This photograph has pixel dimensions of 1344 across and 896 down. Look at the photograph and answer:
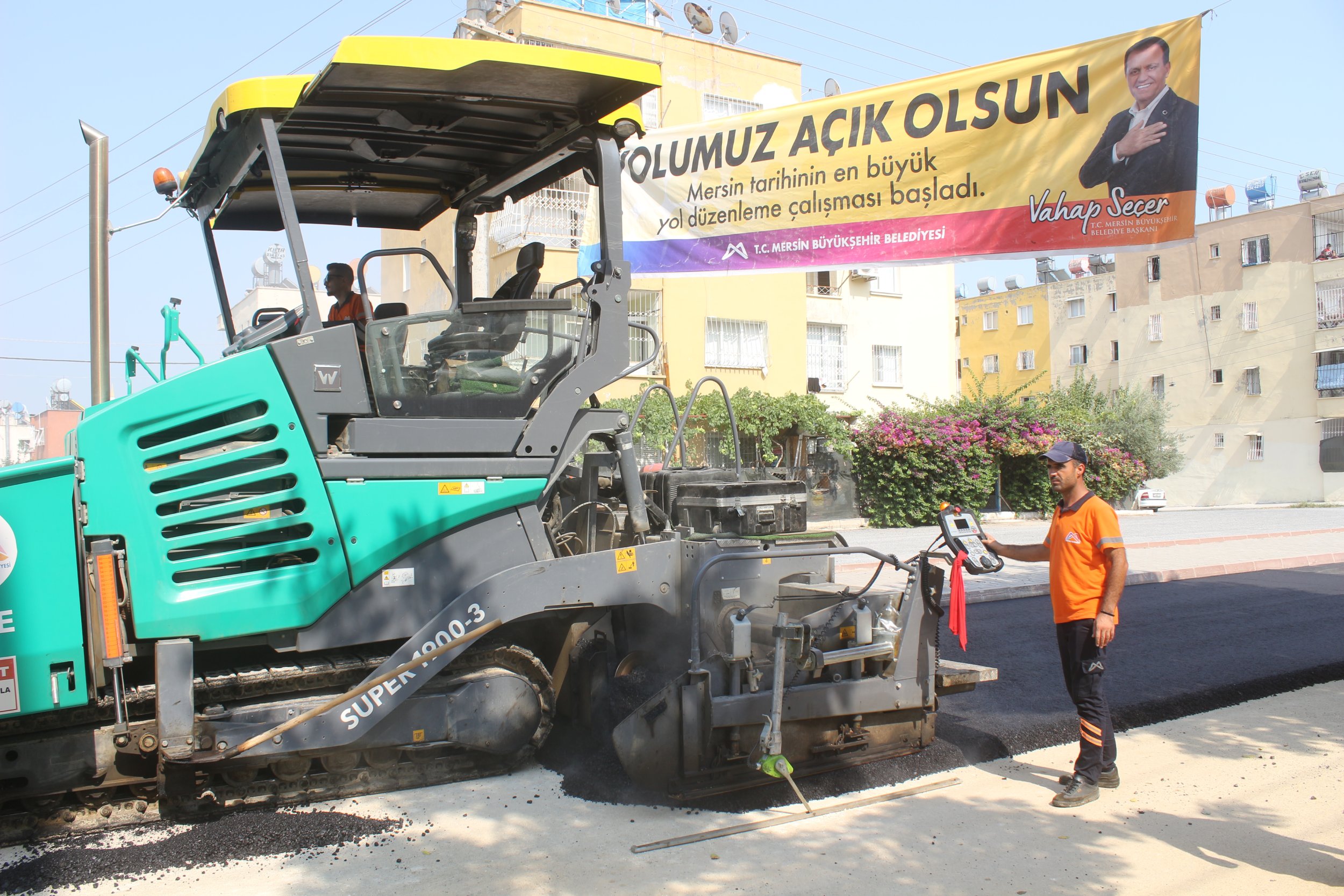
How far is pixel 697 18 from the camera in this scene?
2306 centimetres

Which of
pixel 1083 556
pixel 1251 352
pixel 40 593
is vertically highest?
pixel 1251 352

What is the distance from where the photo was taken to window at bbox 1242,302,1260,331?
39.0 m

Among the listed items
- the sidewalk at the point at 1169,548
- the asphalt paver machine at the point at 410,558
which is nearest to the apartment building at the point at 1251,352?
the sidewalk at the point at 1169,548

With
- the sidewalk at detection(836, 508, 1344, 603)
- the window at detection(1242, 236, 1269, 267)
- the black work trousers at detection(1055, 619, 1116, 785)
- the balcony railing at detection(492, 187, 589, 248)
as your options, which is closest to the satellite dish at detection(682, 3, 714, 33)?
the balcony railing at detection(492, 187, 589, 248)

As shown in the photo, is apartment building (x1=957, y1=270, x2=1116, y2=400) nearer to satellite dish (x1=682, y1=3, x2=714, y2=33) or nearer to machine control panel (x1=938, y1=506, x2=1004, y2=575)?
satellite dish (x1=682, y1=3, x2=714, y2=33)

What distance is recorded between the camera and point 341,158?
5188 mm

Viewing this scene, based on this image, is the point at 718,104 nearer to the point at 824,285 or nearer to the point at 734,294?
the point at 734,294

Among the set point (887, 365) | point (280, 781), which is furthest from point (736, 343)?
point (280, 781)

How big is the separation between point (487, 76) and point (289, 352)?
1.47m

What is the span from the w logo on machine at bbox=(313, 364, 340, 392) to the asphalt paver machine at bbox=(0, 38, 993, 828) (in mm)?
13

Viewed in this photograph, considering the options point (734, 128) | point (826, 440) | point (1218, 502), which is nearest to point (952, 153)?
point (734, 128)

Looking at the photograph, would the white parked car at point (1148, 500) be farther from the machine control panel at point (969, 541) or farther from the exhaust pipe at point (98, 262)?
the exhaust pipe at point (98, 262)

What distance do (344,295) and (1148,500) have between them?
93.8 ft

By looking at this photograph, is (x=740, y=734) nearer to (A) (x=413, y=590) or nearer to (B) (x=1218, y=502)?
(A) (x=413, y=590)
